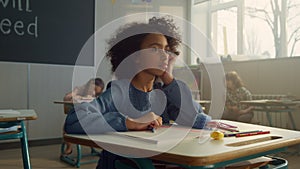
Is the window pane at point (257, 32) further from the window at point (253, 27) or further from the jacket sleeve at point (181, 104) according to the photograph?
the jacket sleeve at point (181, 104)

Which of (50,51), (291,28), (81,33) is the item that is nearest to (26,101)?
(50,51)

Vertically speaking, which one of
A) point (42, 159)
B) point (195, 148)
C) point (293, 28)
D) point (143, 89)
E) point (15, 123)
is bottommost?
point (42, 159)

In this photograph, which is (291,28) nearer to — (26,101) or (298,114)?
(298,114)

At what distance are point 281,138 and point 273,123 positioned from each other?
3.54m

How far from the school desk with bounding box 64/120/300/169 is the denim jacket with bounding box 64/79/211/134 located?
0.04 metres

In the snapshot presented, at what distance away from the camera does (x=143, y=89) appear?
1.13m

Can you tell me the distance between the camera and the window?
14.0 feet

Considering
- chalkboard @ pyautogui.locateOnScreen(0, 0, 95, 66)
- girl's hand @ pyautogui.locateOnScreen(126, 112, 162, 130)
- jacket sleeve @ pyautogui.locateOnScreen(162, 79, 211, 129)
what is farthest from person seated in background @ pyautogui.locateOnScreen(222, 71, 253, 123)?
girl's hand @ pyautogui.locateOnScreen(126, 112, 162, 130)

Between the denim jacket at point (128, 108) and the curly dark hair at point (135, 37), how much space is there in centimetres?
15

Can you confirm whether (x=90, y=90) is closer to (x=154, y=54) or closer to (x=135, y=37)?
(x=135, y=37)

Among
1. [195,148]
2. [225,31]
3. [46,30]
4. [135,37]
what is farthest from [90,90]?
[195,148]

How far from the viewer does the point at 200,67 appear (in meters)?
5.10

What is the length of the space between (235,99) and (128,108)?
10.7 ft

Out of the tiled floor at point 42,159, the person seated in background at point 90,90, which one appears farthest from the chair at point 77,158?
the person seated in background at point 90,90
